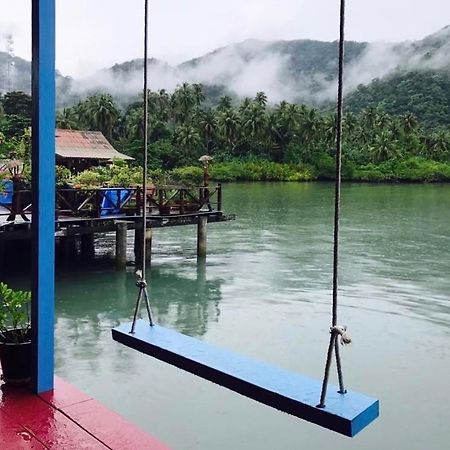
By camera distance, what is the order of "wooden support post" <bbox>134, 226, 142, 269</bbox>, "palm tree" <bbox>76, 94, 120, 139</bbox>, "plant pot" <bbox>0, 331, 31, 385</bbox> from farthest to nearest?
"palm tree" <bbox>76, 94, 120, 139</bbox> < "wooden support post" <bbox>134, 226, 142, 269</bbox> < "plant pot" <bbox>0, 331, 31, 385</bbox>

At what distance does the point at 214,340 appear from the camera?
7.45 m

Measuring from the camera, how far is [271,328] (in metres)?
7.86

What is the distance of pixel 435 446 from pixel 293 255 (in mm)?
9095

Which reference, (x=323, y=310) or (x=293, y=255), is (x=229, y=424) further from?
(x=293, y=255)

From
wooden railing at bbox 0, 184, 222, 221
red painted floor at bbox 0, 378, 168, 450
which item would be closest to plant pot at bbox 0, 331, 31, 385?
red painted floor at bbox 0, 378, 168, 450

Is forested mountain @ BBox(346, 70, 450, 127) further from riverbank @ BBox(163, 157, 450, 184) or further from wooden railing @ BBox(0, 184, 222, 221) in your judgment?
wooden railing @ BBox(0, 184, 222, 221)

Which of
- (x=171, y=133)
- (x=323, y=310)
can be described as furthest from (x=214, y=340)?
(x=171, y=133)

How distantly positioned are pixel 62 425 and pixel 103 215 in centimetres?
874

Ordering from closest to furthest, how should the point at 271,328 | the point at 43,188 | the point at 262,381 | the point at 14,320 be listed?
the point at 262,381
the point at 43,188
the point at 14,320
the point at 271,328

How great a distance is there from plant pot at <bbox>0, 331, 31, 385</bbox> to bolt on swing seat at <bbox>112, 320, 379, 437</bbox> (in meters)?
0.43

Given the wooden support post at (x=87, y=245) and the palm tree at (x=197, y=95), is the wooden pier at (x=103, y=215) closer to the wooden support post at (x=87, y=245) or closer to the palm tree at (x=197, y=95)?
the wooden support post at (x=87, y=245)

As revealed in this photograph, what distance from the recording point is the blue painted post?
2.85 m

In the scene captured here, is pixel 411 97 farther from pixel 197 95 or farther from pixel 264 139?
pixel 197 95

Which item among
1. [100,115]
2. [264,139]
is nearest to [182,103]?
[264,139]
